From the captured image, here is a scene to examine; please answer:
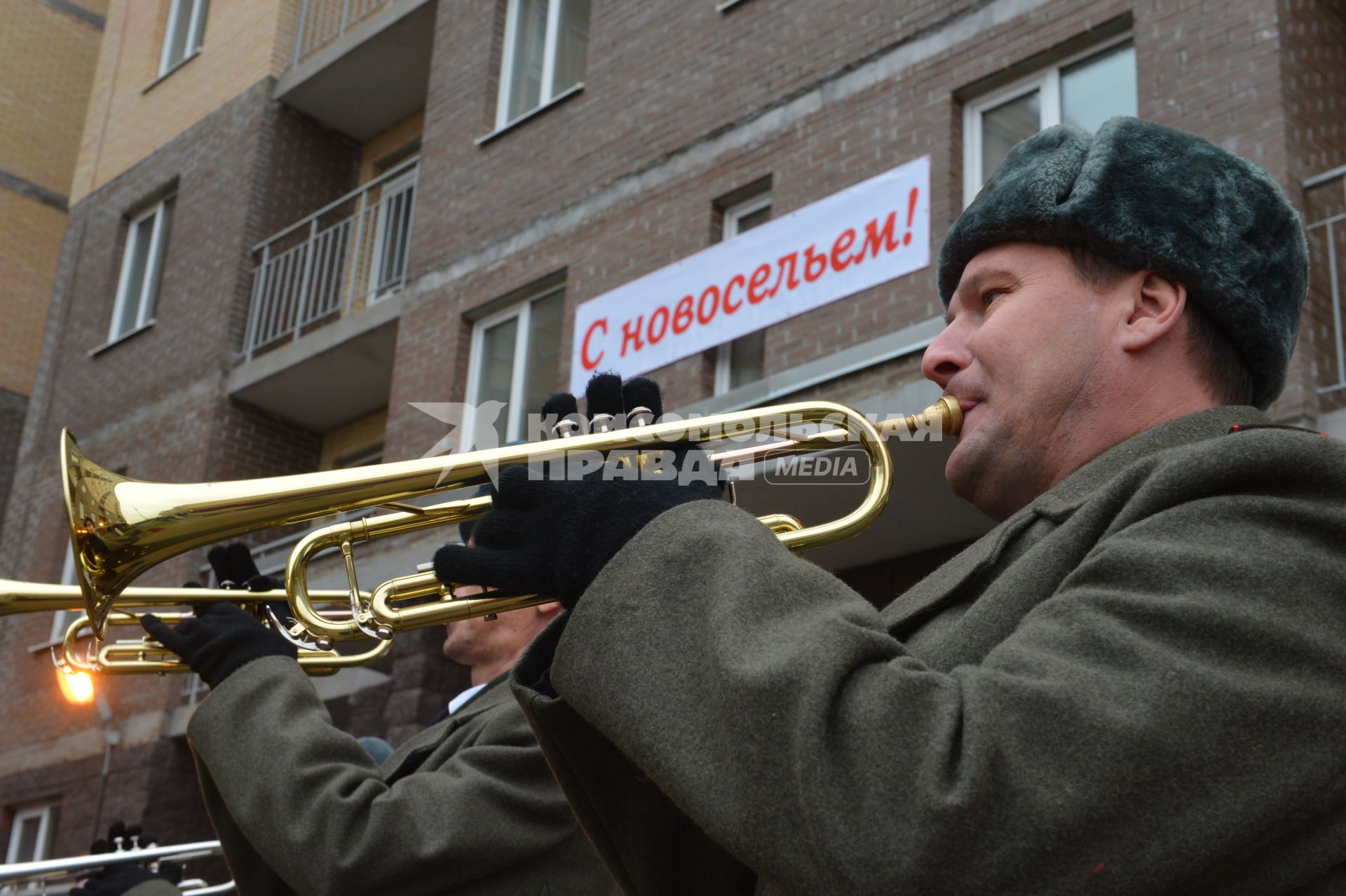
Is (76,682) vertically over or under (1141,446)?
under

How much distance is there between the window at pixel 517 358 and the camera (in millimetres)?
10820

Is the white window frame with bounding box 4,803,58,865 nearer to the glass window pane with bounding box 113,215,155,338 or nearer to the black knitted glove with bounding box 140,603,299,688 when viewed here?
the glass window pane with bounding box 113,215,155,338

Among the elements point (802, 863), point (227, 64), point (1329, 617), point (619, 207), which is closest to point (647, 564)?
point (802, 863)

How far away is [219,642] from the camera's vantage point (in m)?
Result: 3.35

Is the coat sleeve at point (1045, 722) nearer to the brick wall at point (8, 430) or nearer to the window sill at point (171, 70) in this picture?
the window sill at point (171, 70)

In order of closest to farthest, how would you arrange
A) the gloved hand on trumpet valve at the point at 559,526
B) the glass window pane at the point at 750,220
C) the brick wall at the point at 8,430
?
the gloved hand on trumpet valve at the point at 559,526
the glass window pane at the point at 750,220
the brick wall at the point at 8,430

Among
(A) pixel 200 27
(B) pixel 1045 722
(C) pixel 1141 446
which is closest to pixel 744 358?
(C) pixel 1141 446

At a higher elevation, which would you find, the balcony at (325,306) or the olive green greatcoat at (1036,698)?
the balcony at (325,306)

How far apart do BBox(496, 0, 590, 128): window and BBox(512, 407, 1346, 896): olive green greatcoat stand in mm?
10343

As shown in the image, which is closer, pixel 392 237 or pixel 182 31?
pixel 392 237

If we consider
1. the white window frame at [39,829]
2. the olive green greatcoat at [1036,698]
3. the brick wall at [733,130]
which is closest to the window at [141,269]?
the brick wall at [733,130]

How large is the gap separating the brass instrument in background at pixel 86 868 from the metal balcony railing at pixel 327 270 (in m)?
8.78

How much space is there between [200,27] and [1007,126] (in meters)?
11.2

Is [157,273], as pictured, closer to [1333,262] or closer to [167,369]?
[167,369]
